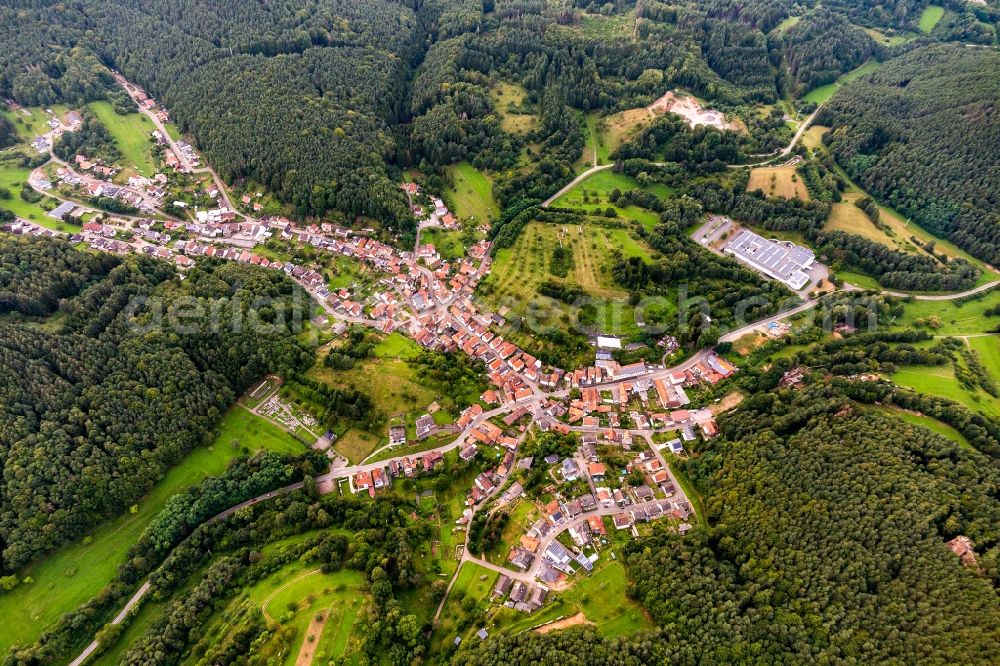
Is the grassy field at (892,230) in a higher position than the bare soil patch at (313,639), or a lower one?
higher

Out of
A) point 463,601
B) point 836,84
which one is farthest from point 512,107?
point 463,601

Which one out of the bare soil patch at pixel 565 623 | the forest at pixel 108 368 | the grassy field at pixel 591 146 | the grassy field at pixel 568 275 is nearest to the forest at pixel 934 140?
the grassy field at pixel 591 146

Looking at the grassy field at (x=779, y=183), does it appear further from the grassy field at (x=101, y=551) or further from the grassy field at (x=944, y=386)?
the grassy field at (x=101, y=551)

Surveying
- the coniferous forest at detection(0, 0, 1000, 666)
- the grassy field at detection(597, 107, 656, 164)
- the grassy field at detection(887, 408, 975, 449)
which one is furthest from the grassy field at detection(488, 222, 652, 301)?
the grassy field at detection(887, 408, 975, 449)

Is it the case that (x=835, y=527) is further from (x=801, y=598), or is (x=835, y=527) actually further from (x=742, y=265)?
(x=742, y=265)

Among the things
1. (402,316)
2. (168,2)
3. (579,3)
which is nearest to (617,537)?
(402,316)

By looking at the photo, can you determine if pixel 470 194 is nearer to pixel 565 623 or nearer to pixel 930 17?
pixel 565 623
